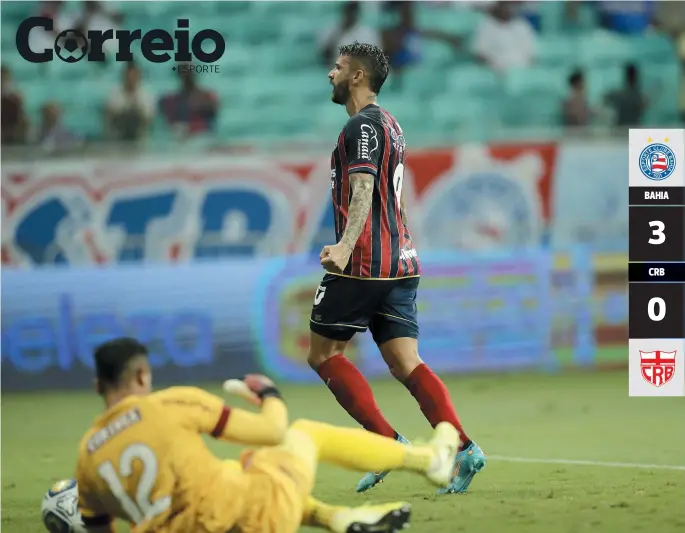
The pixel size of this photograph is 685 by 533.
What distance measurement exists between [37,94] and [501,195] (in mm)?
4582

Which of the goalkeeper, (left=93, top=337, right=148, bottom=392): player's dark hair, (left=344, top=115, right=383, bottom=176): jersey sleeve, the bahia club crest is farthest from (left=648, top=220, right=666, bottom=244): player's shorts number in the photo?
(left=93, top=337, right=148, bottom=392): player's dark hair

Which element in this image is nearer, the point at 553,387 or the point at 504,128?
the point at 553,387

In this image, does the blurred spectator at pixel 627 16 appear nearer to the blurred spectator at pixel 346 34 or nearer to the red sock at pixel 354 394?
the blurred spectator at pixel 346 34

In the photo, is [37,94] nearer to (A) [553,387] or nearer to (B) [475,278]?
(B) [475,278]

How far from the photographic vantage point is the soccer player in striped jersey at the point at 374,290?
16.5 ft

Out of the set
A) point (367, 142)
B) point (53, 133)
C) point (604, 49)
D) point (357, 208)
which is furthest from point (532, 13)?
point (357, 208)

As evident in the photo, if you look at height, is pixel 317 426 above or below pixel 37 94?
below

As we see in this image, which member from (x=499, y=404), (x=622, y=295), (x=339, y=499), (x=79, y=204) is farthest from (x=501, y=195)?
(x=339, y=499)

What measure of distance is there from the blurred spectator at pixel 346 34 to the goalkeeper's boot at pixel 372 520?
746cm

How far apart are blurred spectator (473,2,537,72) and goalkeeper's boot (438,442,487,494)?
7.20 m

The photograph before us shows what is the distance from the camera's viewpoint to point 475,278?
1012 cm

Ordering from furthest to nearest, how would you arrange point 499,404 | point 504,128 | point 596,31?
point 596,31 < point 504,128 < point 499,404

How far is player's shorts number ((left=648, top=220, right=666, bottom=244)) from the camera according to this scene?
5587 millimetres

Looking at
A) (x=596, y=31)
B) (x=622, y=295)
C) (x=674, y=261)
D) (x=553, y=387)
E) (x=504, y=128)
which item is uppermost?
(x=596, y=31)
